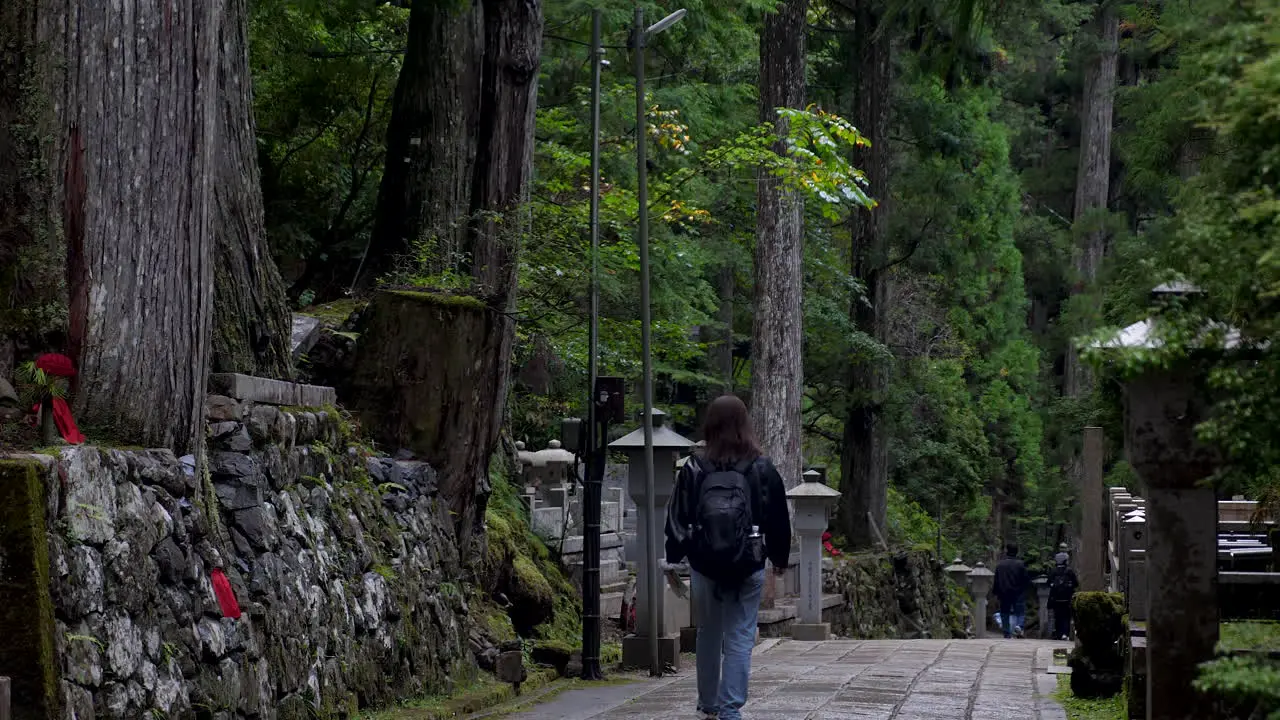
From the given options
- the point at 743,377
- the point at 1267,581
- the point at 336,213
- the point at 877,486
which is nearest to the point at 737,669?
the point at 1267,581

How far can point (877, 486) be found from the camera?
99.8 ft

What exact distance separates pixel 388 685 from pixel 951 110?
69.4ft

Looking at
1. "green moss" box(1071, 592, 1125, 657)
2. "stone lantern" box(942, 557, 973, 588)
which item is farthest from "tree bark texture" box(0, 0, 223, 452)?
"stone lantern" box(942, 557, 973, 588)

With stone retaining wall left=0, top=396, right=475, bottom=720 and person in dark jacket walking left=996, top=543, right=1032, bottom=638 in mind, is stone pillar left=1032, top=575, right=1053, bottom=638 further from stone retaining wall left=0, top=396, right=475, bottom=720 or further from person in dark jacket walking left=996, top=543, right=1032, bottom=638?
stone retaining wall left=0, top=396, right=475, bottom=720

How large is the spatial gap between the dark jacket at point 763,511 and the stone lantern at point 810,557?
1174cm

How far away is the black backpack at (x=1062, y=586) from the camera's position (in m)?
25.9

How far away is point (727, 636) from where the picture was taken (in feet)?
29.4

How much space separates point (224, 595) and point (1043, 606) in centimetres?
3376

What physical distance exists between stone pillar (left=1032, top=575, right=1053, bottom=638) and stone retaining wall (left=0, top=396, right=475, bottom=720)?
1079 inches

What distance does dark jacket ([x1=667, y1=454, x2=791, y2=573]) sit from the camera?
892 cm

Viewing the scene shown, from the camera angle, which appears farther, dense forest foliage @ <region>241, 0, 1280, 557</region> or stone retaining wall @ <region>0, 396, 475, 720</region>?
stone retaining wall @ <region>0, 396, 475, 720</region>

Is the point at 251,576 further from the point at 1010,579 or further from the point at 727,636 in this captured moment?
the point at 1010,579

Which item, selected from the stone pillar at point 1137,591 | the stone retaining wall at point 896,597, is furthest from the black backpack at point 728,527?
the stone retaining wall at point 896,597

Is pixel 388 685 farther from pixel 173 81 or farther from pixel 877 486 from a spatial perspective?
pixel 877 486
